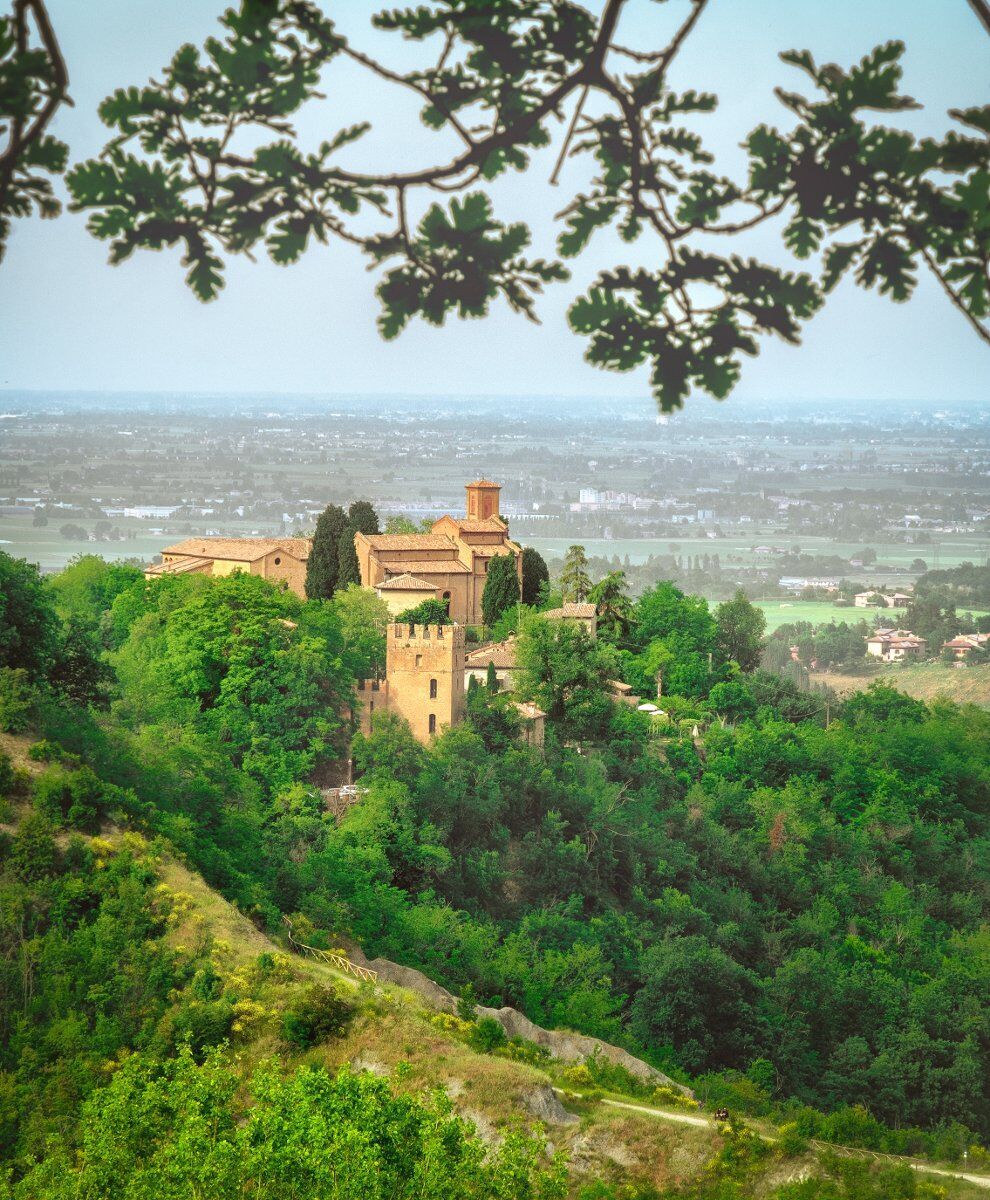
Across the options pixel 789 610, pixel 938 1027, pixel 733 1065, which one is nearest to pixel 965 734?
pixel 938 1027

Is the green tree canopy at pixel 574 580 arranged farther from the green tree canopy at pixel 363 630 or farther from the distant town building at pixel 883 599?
the distant town building at pixel 883 599

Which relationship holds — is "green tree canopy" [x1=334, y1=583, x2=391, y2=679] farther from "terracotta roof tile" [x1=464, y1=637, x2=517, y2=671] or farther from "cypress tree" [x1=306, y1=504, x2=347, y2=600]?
"cypress tree" [x1=306, y1=504, x2=347, y2=600]

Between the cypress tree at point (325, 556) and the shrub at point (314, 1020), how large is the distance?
58.0ft

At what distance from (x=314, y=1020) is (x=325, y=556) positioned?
1845 cm

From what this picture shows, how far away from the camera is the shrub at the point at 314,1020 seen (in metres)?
17.8

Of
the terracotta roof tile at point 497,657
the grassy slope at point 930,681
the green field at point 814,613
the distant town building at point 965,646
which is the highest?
the terracotta roof tile at point 497,657

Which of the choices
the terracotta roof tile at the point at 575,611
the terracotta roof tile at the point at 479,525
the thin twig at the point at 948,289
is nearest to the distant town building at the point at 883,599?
the terracotta roof tile at the point at 479,525

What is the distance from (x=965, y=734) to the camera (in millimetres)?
42562

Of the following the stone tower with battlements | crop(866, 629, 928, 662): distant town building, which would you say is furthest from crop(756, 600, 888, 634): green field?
the stone tower with battlements

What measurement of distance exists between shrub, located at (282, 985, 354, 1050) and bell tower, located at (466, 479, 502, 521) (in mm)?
20301

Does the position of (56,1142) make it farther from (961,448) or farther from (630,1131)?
(961,448)

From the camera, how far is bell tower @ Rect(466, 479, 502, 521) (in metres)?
38.0

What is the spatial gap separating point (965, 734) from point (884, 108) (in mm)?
41040

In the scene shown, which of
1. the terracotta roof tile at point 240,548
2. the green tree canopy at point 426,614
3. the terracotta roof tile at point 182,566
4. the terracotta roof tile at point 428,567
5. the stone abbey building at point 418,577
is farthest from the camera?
the terracotta roof tile at point 240,548
